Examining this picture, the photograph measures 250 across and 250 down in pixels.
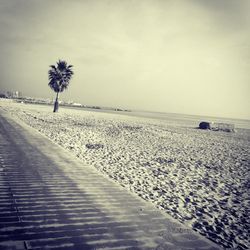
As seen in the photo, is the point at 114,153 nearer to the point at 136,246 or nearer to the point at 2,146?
the point at 2,146

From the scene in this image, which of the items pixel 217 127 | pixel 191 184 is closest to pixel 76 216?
pixel 191 184

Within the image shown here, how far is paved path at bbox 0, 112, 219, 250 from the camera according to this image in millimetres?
4711

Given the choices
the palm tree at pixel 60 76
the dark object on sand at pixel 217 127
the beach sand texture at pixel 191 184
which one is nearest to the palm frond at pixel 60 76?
the palm tree at pixel 60 76

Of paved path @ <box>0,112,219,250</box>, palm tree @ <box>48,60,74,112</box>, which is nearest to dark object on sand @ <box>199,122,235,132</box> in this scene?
palm tree @ <box>48,60,74,112</box>

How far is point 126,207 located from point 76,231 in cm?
195

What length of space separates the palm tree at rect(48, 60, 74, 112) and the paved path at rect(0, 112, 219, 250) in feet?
146

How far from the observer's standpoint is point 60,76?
51.6m

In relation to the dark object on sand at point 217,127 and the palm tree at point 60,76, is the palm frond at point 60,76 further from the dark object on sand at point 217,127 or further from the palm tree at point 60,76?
the dark object on sand at point 217,127

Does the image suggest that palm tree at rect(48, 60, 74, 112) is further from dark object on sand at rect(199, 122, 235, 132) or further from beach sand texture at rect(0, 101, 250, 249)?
beach sand texture at rect(0, 101, 250, 249)

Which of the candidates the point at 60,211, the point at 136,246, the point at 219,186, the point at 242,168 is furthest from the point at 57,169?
the point at 242,168

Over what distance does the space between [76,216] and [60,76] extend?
49.0m

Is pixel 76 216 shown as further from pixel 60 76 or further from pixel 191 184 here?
pixel 60 76

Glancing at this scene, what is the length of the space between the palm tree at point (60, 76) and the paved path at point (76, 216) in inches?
1758

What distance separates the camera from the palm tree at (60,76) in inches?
2030
